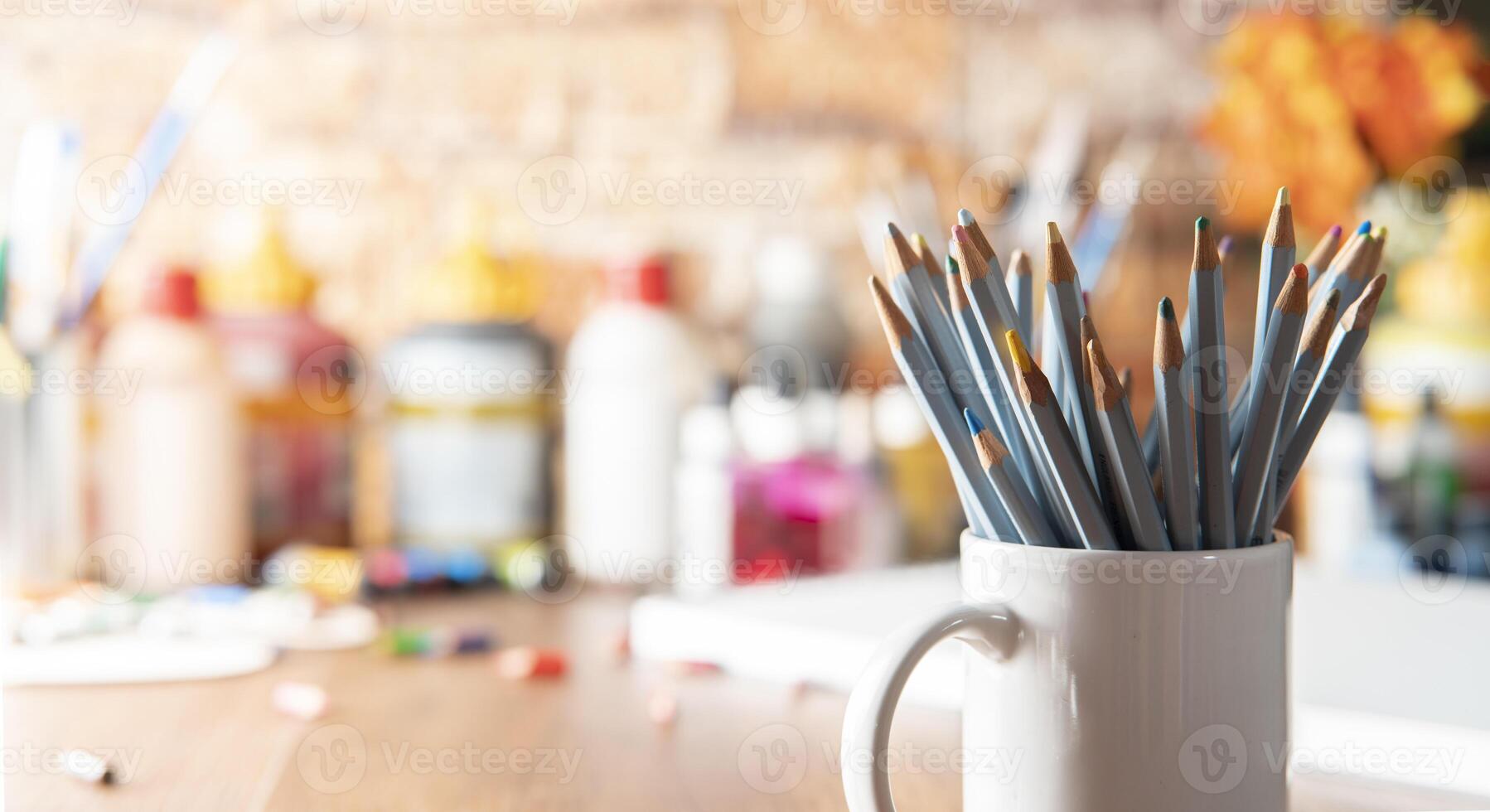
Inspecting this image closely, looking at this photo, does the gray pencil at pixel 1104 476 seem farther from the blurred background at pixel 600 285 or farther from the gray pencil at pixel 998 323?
the blurred background at pixel 600 285

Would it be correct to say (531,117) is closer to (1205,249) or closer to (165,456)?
(165,456)

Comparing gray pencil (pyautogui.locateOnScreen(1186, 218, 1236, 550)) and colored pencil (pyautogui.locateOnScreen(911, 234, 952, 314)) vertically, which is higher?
colored pencil (pyautogui.locateOnScreen(911, 234, 952, 314))

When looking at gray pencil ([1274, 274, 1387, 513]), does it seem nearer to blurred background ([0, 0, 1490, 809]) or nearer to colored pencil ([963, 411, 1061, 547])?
colored pencil ([963, 411, 1061, 547])

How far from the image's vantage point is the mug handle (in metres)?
0.30

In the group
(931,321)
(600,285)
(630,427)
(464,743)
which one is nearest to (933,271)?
(931,321)

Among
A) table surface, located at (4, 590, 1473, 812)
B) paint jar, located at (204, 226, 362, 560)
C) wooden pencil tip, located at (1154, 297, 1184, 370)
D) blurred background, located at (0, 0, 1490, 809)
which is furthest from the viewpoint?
paint jar, located at (204, 226, 362, 560)

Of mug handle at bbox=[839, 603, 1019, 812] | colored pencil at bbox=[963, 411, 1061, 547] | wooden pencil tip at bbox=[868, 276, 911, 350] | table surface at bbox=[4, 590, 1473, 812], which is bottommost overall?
table surface at bbox=[4, 590, 1473, 812]

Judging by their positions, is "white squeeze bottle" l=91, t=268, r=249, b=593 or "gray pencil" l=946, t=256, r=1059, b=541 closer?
"gray pencil" l=946, t=256, r=1059, b=541

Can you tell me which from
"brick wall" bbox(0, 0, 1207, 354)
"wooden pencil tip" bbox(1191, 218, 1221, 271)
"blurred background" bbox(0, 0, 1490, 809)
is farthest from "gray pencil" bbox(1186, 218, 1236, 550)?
"brick wall" bbox(0, 0, 1207, 354)

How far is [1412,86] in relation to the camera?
104cm

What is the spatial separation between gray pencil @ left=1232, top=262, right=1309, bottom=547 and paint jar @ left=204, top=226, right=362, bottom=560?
66 cm

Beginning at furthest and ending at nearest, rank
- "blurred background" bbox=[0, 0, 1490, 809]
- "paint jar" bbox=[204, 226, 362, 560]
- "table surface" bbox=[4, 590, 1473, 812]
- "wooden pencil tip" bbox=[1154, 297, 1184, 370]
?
1. "paint jar" bbox=[204, 226, 362, 560]
2. "blurred background" bbox=[0, 0, 1490, 809]
3. "table surface" bbox=[4, 590, 1473, 812]
4. "wooden pencil tip" bbox=[1154, 297, 1184, 370]

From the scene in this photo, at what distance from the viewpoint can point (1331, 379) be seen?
12.7 inches

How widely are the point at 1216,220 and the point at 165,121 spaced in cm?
83
